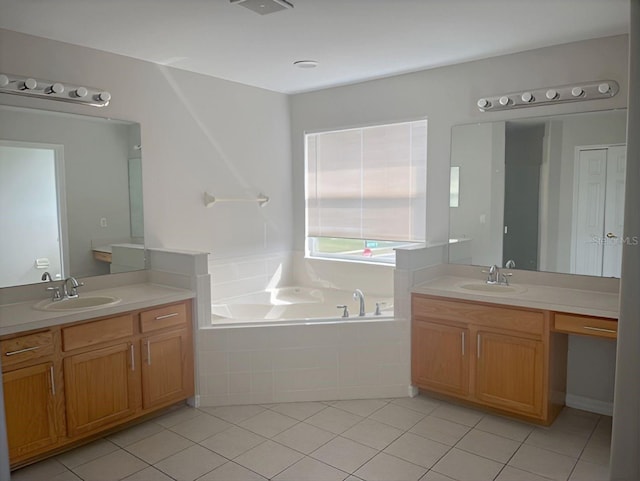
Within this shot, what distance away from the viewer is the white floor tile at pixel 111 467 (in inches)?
101

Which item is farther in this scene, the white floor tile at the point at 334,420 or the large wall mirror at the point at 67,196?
the white floor tile at the point at 334,420

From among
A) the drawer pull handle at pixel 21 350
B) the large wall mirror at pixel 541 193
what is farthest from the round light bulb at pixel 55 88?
the large wall mirror at pixel 541 193

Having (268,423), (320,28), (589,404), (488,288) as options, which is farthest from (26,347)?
(589,404)

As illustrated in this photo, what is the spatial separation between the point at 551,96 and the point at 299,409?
2641mm

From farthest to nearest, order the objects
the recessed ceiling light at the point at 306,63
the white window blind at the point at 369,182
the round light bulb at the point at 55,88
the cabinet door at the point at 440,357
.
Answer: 1. the white window blind at the point at 369,182
2. the recessed ceiling light at the point at 306,63
3. the cabinet door at the point at 440,357
4. the round light bulb at the point at 55,88

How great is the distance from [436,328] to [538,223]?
3.31ft

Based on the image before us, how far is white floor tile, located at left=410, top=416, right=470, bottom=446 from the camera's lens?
2.91m

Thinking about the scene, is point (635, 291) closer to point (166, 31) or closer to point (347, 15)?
point (347, 15)

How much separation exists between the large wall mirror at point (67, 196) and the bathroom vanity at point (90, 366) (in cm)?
27

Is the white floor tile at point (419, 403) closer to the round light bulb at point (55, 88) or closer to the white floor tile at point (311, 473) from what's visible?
the white floor tile at point (311, 473)

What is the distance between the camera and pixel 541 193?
133 inches

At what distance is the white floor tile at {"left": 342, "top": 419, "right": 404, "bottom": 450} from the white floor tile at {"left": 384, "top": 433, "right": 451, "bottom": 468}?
0.16 ft

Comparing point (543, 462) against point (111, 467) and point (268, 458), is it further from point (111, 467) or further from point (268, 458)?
point (111, 467)

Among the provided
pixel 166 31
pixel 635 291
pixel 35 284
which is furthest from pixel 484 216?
pixel 35 284
